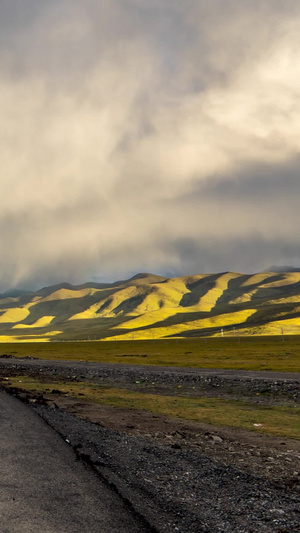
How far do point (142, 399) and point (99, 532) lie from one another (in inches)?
956

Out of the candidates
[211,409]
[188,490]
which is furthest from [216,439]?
[211,409]

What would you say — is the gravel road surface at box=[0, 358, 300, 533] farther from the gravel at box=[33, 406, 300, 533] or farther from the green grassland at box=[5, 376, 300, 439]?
the green grassland at box=[5, 376, 300, 439]

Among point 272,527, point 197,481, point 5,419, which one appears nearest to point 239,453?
point 197,481

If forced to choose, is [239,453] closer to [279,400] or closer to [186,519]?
[186,519]

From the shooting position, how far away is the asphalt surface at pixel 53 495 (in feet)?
28.5

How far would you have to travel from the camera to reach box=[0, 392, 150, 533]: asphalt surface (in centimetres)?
869

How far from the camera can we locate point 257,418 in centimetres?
2370

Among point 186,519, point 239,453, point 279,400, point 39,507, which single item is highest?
point 39,507

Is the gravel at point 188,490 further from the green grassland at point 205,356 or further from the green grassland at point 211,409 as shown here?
the green grassland at point 205,356

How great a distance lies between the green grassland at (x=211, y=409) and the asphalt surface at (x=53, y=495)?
10681 mm

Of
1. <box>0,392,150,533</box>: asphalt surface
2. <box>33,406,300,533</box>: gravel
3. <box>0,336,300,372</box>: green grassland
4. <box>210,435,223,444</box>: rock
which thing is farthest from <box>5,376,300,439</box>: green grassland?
<box>0,336,300,372</box>: green grassland

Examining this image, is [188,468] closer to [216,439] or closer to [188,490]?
[188,490]

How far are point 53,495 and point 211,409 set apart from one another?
1863 cm

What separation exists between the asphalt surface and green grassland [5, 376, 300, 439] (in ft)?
35.0
